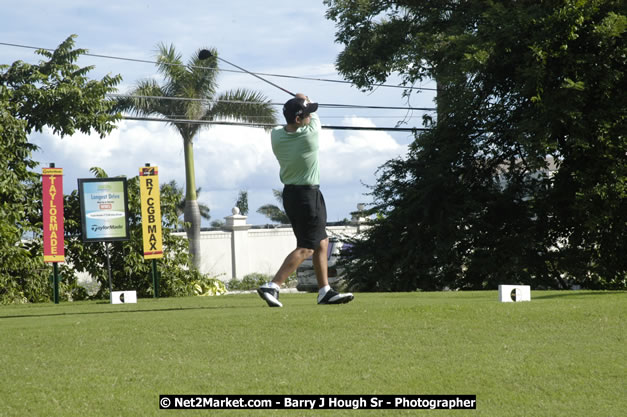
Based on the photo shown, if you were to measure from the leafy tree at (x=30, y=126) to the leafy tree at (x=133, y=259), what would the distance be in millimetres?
888

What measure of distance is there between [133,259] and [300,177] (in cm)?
1180

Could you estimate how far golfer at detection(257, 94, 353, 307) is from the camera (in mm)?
8336

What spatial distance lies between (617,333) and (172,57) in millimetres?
31595

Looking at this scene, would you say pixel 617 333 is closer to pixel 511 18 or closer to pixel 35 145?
pixel 511 18

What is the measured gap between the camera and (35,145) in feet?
63.0

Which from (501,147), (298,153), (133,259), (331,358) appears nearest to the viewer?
(331,358)

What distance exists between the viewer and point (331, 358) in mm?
5754

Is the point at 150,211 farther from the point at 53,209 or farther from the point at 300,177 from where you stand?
the point at 300,177

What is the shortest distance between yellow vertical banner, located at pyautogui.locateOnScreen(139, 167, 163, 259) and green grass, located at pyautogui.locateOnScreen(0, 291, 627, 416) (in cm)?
1046

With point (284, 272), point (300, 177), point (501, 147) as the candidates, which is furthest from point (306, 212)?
point (501, 147)

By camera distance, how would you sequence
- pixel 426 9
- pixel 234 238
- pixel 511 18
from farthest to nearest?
pixel 234 238
pixel 426 9
pixel 511 18

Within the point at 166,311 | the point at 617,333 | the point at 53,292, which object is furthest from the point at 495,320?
the point at 53,292
